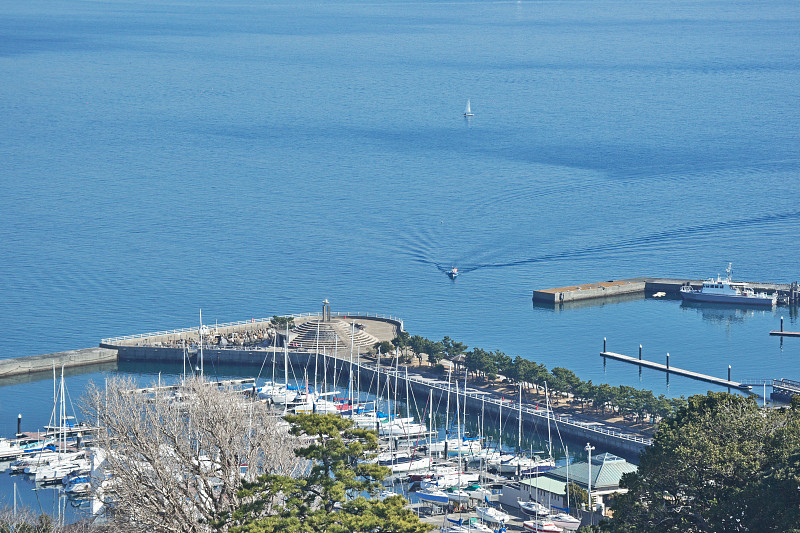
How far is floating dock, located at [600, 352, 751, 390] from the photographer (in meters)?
67.5

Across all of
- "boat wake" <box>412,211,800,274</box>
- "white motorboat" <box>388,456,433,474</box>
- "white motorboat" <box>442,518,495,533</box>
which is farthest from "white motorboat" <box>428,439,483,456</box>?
"boat wake" <box>412,211,800,274</box>

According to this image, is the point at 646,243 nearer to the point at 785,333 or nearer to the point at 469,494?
the point at 785,333

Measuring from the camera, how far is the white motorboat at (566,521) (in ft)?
141

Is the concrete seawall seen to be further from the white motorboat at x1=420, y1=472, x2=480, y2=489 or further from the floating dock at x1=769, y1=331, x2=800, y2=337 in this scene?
the floating dock at x1=769, y1=331, x2=800, y2=337

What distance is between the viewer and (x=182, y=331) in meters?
76.4

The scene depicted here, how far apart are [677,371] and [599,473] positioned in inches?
1032

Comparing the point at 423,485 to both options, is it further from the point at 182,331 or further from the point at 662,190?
the point at 662,190

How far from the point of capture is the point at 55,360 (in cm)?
7181

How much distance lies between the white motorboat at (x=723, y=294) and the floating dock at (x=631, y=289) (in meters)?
0.68

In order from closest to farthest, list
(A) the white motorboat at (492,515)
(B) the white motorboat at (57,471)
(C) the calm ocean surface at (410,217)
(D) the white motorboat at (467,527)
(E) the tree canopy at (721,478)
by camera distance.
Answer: (E) the tree canopy at (721,478) < (D) the white motorboat at (467,527) < (A) the white motorboat at (492,515) < (B) the white motorboat at (57,471) < (C) the calm ocean surface at (410,217)

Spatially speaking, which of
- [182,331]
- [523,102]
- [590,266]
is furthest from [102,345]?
[523,102]

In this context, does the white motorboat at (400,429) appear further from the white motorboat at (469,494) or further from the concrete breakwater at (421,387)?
the white motorboat at (469,494)

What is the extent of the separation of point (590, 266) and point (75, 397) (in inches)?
1685

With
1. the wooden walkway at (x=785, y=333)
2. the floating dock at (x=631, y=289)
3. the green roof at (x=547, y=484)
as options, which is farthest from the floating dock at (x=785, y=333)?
the green roof at (x=547, y=484)
